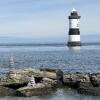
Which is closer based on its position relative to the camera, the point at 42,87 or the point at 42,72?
the point at 42,87

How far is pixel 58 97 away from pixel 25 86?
2.04 meters

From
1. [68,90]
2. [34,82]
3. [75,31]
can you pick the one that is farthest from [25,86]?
[75,31]

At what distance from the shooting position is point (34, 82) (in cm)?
2645

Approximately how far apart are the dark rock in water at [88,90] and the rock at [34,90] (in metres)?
1.83

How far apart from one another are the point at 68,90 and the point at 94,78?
1.61 meters

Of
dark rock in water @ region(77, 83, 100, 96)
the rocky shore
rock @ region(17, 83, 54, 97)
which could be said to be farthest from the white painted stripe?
rock @ region(17, 83, 54, 97)

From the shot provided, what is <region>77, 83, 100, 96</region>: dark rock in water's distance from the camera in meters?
25.8

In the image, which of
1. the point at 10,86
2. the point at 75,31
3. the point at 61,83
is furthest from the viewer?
the point at 75,31

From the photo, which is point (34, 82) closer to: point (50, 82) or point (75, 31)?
point (50, 82)

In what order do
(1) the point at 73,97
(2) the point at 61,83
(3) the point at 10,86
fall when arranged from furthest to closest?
(2) the point at 61,83 < (3) the point at 10,86 < (1) the point at 73,97

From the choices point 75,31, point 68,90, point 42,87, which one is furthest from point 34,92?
point 75,31

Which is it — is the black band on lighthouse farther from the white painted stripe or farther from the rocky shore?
the rocky shore

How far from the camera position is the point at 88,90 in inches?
1031

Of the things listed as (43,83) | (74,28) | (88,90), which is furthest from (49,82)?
(74,28)
